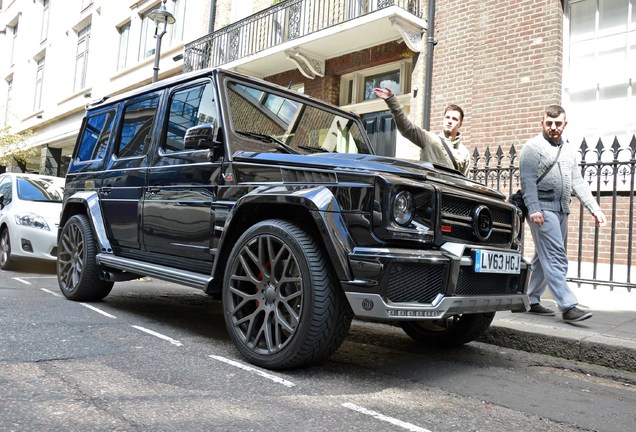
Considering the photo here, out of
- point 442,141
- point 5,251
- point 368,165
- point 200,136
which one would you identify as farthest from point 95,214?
point 5,251

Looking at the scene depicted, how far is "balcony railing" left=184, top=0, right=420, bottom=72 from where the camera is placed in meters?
10.9

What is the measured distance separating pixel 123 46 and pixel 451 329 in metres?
19.5

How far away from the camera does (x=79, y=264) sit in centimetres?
507

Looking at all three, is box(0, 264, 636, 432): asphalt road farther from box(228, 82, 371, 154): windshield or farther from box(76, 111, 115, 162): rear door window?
box(76, 111, 115, 162): rear door window

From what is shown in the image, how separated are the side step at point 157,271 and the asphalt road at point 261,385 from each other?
17.1 inches

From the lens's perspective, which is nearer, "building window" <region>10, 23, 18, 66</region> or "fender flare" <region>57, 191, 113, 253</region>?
"fender flare" <region>57, 191, 113, 253</region>

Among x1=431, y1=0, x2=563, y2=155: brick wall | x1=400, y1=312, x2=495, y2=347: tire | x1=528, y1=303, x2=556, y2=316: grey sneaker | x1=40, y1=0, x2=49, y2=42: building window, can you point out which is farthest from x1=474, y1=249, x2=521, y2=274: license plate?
x1=40, y1=0, x2=49, y2=42: building window

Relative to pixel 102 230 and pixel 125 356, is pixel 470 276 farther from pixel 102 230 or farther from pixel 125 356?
pixel 102 230

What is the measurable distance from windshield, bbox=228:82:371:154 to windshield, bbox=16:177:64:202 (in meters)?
5.42

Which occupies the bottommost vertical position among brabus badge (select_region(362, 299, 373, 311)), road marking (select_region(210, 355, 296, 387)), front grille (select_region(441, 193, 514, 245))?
road marking (select_region(210, 355, 296, 387))

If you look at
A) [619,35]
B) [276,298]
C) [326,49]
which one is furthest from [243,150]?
[326,49]

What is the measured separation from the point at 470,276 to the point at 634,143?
13.0 ft

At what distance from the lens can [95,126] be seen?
5.50m

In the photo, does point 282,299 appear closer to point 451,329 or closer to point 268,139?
point 268,139
